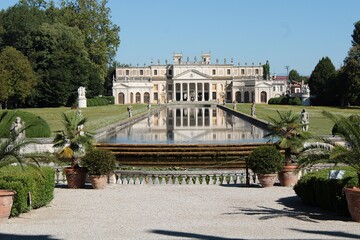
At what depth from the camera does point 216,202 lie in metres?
10.2

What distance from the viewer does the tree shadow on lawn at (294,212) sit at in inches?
335

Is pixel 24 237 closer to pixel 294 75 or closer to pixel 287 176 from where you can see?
pixel 287 176

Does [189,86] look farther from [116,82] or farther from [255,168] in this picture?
[255,168]

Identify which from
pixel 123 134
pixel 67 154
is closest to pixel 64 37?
pixel 123 134

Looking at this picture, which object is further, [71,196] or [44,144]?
[44,144]

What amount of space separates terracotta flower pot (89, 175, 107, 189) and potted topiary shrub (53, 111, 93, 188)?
355mm

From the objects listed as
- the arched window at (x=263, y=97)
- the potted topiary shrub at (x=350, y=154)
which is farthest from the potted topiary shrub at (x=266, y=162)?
the arched window at (x=263, y=97)

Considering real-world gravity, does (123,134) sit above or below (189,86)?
below

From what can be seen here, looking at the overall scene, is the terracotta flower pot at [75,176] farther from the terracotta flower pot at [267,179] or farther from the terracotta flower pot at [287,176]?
the terracotta flower pot at [287,176]

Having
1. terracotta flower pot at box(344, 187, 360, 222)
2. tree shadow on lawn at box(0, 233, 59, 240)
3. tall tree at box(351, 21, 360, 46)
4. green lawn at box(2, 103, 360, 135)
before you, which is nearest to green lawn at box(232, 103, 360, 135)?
green lawn at box(2, 103, 360, 135)

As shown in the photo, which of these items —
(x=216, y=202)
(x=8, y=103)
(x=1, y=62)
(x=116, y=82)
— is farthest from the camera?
(x=116, y=82)

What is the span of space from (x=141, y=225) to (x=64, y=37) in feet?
171

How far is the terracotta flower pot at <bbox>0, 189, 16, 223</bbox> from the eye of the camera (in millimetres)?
8008

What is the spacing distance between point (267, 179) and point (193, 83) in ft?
331
